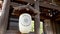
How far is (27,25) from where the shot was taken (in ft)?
10.8

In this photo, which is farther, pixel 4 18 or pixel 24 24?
pixel 24 24

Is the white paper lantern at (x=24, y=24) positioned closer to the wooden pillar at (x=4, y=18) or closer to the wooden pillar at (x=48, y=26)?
the wooden pillar at (x=4, y=18)

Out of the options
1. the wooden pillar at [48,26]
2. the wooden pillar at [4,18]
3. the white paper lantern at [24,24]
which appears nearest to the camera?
the wooden pillar at [4,18]

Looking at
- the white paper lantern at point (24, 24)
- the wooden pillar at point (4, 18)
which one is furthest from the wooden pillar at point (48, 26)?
the wooden pillar at point (4, 18)

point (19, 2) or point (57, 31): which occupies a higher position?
point (19, 2)

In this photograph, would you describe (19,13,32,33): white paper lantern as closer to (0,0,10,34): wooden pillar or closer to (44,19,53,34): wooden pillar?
(0,0,10,34): wooden pillar

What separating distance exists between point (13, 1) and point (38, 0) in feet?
2.57

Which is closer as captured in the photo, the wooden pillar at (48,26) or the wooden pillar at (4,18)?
the wooden pillar at (4,18)

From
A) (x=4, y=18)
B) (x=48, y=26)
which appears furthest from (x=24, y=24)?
(x=48, y=26)

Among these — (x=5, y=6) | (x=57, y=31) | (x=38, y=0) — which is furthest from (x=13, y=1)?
(x=57, y=31)

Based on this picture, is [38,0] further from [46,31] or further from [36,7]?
[46,31]

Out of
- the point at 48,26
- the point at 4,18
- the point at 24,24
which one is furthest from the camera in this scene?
the point at 48,26

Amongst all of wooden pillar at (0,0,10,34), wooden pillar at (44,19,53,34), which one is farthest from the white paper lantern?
wooden pillar at (44,19,53,34)

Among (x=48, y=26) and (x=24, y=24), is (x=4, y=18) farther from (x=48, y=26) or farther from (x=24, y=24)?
(x=48, y=26)
